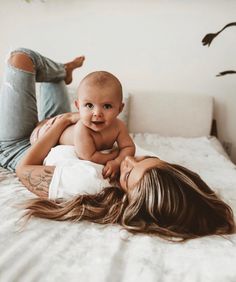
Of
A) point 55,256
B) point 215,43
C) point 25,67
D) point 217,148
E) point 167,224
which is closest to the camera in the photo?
point 55,256

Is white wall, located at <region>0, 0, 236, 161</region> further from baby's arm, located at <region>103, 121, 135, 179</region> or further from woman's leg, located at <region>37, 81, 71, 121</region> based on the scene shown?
baby's arm, located at <region>103, 121, 135, 179</region>

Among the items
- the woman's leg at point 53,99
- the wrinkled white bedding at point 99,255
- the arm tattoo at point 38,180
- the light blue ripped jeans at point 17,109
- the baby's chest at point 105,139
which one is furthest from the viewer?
the woman's leg at point 53,99

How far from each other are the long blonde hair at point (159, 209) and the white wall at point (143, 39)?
1586 mm

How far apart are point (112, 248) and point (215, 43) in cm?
194

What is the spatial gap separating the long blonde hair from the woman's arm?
110 millimetres

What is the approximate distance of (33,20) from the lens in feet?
8.41

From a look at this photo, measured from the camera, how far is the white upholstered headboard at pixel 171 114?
2.41 m

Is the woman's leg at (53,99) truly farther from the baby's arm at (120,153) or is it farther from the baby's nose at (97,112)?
the baby's nose at (97,112)

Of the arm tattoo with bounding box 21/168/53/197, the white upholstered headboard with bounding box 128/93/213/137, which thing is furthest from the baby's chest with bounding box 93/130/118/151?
the white upholstered headboard with bounding box 128/93/213/137

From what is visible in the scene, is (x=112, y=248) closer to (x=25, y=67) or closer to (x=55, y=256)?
(x=55, y=256)

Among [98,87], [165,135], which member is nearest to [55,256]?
[98,87]

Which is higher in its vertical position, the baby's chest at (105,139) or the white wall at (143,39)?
the white wall at (143,39)

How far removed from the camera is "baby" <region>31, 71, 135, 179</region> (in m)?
1.20

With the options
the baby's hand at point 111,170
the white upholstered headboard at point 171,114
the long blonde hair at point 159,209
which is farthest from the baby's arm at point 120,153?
the white upholstered headboard at point 171,114
